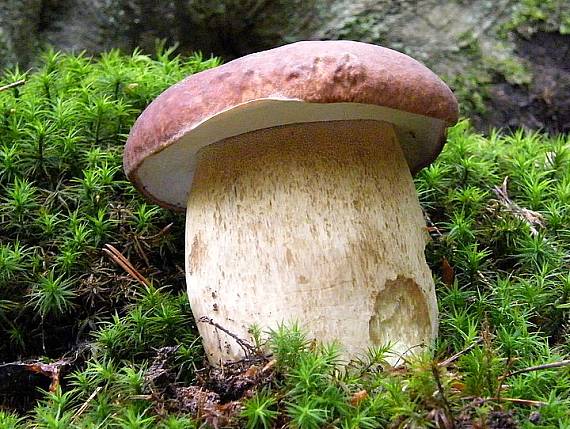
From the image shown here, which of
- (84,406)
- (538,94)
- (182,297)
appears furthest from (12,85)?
(538,94)

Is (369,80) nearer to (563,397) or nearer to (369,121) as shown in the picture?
(369,121)

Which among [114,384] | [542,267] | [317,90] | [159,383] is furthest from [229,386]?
[542,267]

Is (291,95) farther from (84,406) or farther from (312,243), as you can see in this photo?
(84,406)

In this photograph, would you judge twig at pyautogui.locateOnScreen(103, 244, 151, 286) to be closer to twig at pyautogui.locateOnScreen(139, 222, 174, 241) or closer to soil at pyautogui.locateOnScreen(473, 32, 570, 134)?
twig at pyautogui.locateOnScreen(139, 222, 174, 241)

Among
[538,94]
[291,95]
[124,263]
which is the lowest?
[538,94]

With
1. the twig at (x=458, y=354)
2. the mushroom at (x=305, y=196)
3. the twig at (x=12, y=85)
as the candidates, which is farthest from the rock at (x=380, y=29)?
the twig at (x=458, y=354)

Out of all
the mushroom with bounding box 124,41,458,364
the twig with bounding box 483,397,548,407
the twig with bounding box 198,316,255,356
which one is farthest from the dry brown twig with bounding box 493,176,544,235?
the twig with bounding box 198,316,255,356

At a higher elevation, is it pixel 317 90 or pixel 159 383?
pixel 317 90
